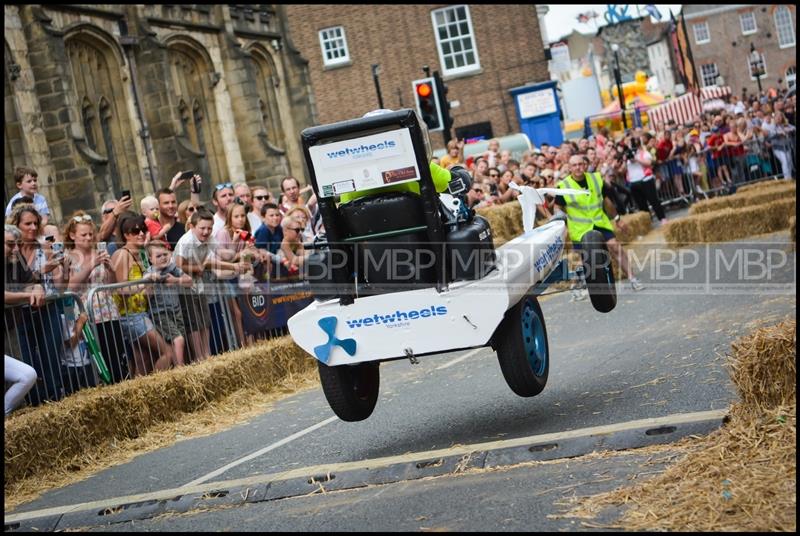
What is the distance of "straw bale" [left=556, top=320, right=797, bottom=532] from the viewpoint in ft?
17.6

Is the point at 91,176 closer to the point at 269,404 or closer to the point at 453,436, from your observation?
the point at 269,404

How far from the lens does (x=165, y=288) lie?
1249 cm

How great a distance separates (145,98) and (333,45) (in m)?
24.6

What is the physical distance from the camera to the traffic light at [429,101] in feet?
76.2

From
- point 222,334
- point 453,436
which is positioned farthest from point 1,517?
point 222,334

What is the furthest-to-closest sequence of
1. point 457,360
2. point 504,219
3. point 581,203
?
point 504,219 < point 581,203 < point 457,360

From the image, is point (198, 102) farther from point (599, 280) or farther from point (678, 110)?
point (599, 280)

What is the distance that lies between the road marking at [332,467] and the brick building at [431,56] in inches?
1815

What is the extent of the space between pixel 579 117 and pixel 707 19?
134 feet

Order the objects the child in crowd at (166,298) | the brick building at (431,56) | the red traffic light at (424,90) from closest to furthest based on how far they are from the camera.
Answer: the child in crowd at (166,298), the red traffic light at (424,90), the brick building at (431,56)

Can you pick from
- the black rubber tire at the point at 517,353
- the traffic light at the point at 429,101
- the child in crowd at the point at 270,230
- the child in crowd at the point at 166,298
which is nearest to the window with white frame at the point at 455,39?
the traffic light at the point at 429,101

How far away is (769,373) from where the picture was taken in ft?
22.1

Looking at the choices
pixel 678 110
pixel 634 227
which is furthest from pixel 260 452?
pixel 678 110

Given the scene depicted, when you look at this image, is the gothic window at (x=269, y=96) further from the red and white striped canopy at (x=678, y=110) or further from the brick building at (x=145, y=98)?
the red and white striped canopy at (x=678, y=110)
